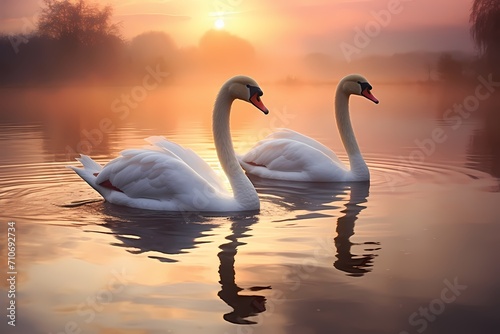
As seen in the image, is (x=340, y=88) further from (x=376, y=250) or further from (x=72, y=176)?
(x=376, y=250)

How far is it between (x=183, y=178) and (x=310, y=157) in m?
3.77

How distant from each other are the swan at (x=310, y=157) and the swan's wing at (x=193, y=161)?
2760mm

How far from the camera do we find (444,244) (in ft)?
25.5

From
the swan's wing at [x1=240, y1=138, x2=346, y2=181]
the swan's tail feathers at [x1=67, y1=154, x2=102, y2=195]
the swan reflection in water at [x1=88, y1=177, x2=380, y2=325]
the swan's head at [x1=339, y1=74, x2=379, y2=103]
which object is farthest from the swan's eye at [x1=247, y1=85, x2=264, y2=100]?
the swan's head at [x1=339, y1=74, x2=379, y2=103]

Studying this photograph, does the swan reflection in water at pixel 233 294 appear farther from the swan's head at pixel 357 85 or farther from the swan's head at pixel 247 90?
the swan's head at pixel 357 85

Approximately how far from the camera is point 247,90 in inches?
356

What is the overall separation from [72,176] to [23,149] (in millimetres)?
4674

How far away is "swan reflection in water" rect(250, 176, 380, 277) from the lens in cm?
709

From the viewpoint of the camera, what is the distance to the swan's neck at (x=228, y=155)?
9117 millimetres

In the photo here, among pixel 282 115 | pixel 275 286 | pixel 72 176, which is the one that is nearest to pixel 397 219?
pixel 275 286

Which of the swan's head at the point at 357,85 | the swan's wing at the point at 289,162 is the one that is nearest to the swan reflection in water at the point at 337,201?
the swan's wing at the point at 289,162

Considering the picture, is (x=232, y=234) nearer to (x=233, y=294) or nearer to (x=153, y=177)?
(x=153, y=177)

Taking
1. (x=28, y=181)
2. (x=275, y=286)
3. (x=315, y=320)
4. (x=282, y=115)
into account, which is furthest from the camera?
(x=282, y=115)

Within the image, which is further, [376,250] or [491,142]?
[491,142]
